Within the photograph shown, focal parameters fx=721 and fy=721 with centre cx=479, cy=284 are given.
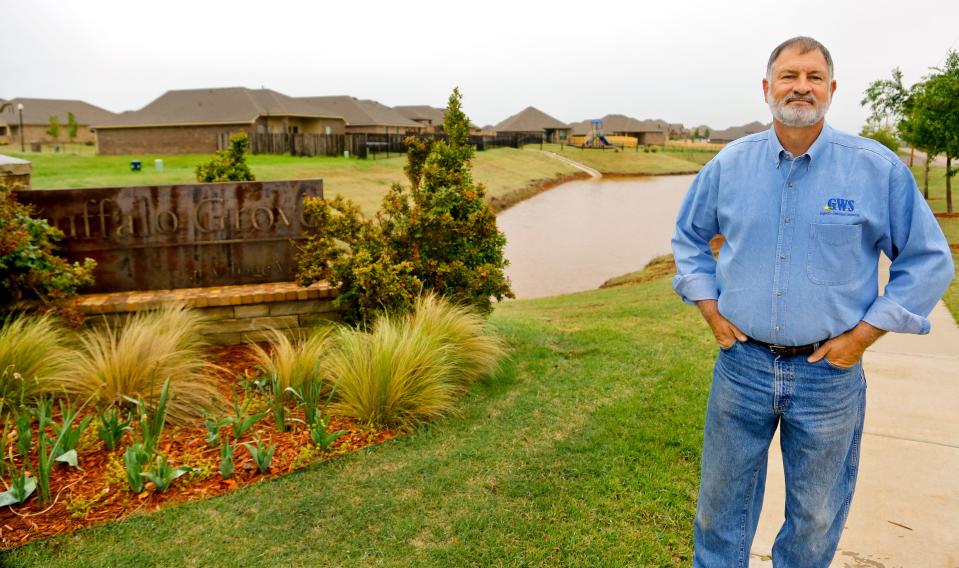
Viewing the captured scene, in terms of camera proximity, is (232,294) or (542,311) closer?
(232,294)

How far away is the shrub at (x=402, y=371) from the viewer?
5.14 meters

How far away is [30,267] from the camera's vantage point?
608cm

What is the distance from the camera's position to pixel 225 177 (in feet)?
28.6

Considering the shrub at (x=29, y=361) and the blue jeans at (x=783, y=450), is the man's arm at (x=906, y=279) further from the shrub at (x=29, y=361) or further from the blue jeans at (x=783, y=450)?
the shrub at (x=29, y=361)

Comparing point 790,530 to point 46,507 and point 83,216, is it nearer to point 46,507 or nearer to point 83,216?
point 46,507

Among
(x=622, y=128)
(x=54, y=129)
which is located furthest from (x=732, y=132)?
(x=54, y=129)

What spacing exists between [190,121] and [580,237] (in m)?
33.6

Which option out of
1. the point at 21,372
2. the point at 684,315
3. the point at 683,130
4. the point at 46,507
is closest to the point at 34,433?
the point at 21,372

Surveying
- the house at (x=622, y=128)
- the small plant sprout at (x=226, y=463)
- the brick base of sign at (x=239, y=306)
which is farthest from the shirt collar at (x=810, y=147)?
the house at (x=622, y=128)

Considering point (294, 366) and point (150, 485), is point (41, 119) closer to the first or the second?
point (294, 366)

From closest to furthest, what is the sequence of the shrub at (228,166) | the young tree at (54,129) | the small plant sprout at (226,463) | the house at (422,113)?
the small plant sprout at (226,463)
the shrub at (228,166)
the young tree at (54,129)
the house at (422,113)

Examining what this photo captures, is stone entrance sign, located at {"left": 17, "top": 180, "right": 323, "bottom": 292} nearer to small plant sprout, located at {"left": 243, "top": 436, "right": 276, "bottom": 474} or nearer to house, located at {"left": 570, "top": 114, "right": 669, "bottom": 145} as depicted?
small plant sprout, located at {"left": 243, "top": 436, "right": 276, "bottom": 474}

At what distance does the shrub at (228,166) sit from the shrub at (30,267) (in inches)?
94.9

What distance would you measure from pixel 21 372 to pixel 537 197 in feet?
109
